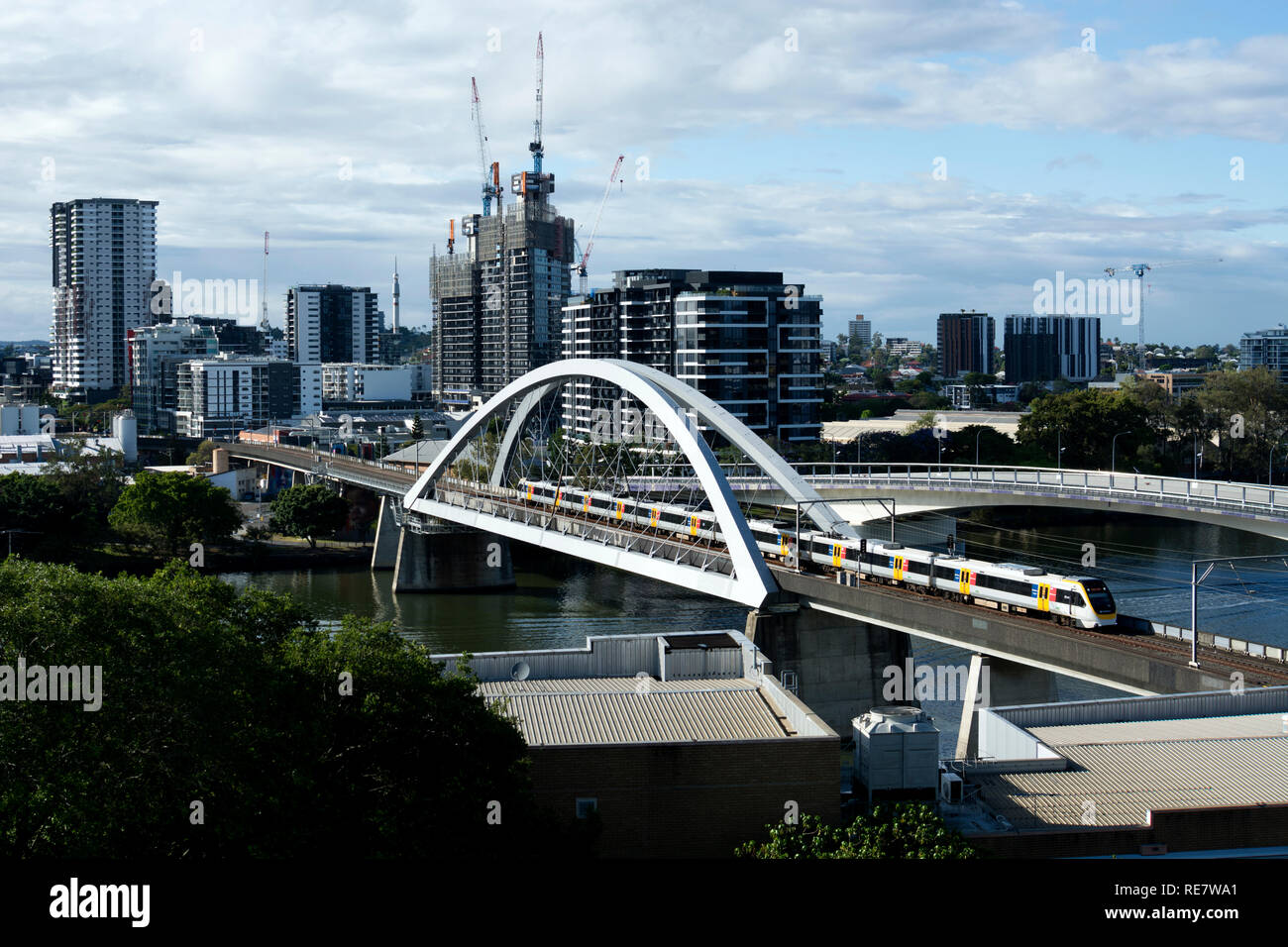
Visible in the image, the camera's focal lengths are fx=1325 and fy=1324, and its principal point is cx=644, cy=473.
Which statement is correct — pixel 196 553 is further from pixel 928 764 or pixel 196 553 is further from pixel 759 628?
pixel 928 764

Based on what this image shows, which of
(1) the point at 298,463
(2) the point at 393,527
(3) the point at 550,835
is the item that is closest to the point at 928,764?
(3) the point at 550,835

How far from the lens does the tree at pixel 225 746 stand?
38.9ft

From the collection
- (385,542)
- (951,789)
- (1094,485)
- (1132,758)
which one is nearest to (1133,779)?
(1132,758)

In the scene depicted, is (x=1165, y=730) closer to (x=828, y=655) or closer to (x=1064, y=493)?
(x=828, y=655)

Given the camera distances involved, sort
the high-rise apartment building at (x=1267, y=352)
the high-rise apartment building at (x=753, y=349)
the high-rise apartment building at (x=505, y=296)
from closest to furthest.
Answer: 1. the high-rise apartment building at (x=753, y=349)
2. the high-rise apartment building at (x=505, y=296)
3. the high-rise apartment building at (x=1267, y=352)

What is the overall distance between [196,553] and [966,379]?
137 metres

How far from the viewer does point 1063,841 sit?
14.5m

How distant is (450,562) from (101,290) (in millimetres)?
118876

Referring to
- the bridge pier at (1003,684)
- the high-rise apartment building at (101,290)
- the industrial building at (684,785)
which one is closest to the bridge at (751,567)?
the bridge pier at (1003,684)

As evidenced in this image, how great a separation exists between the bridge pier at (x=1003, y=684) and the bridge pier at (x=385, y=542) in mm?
33778

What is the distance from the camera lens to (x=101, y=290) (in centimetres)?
15450

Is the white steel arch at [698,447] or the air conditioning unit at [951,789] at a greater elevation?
the white steel arch at [698,447]

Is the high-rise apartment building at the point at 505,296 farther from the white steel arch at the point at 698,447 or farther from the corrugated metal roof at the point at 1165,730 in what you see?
the corrugated metal roof at the point at 1165,730

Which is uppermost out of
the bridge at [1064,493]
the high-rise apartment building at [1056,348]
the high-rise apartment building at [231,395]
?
the high-rise apartment building at [1056,348]
